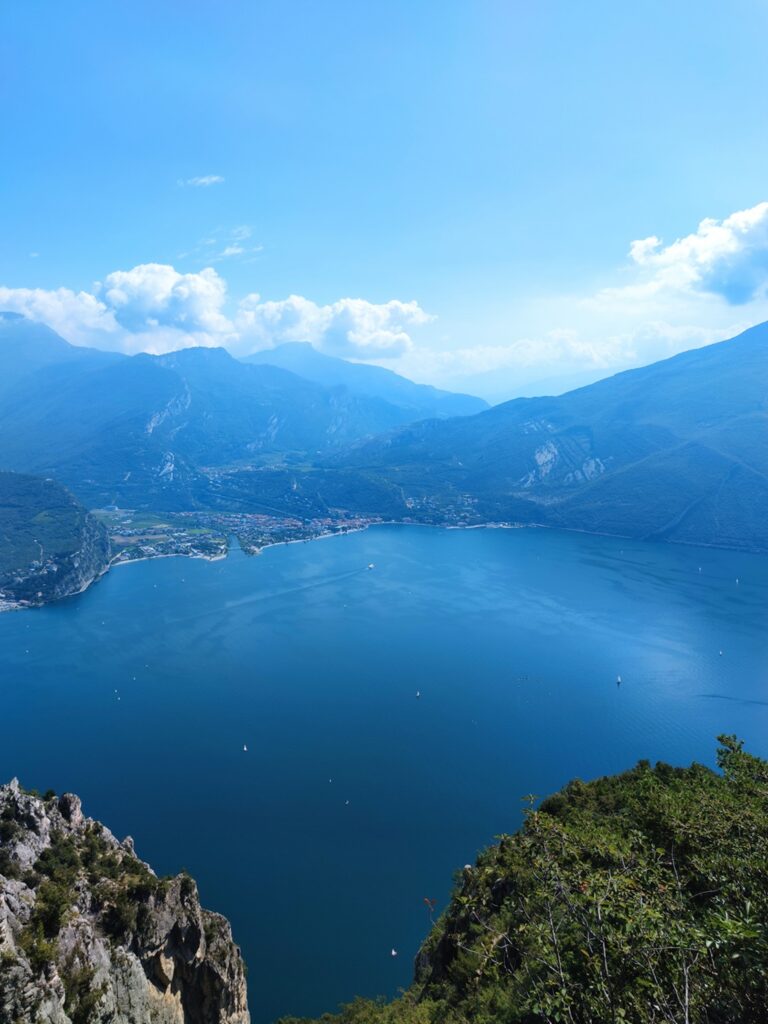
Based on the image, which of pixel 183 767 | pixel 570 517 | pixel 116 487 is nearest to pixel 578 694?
pixel 183 767

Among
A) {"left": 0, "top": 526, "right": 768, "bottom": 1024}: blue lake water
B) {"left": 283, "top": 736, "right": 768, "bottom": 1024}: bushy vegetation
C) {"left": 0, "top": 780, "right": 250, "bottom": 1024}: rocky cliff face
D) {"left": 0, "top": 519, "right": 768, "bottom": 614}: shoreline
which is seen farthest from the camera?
{"left": 0, "top": 519, "right": 768, "bottom": 614}: shoreline

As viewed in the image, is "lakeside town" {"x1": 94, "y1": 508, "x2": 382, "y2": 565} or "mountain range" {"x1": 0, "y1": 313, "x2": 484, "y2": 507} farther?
"mountain range" {"x1": 0, "y1": 313, "x2": 484, "y2": 507}

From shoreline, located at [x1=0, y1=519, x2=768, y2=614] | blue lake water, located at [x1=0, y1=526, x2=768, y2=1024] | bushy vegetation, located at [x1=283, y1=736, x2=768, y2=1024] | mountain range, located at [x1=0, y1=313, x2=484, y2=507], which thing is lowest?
blue lake water, located at [x1=0, y1=526, x2=768, y2=1024]

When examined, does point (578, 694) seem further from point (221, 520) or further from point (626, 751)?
point (221, 520)

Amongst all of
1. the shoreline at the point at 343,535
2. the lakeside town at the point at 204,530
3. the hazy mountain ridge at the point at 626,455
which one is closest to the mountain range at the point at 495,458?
the hazy mountain ridge at the point at 626,455

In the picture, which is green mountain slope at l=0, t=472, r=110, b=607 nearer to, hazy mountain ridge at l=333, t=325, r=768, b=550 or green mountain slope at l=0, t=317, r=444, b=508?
green mountain slope at l=0, t=317, r=444, b=508

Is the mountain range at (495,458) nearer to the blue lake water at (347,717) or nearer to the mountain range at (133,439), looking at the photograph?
the mountain range at (133,439)

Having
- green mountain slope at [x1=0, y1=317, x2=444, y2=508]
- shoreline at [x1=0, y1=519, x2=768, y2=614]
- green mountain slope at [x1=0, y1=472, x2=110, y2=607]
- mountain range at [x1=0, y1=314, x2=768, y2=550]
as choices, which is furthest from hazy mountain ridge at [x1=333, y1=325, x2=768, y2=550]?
green mountain slope at [x1=0, y1=472, x2=110, y2=607]
